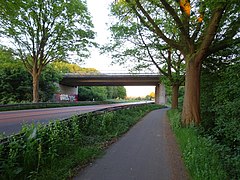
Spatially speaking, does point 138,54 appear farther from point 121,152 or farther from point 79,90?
point 79,90

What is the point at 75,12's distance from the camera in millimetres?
24094

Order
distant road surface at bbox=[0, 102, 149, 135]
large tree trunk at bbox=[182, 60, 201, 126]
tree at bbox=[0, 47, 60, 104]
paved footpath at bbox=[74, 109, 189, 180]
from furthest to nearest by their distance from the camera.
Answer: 1. tree at bbox=[0, 47, 60, 104]
2. large tree trunk at bbox=[182, 60, 201, 126]
3. distant road surface at bbox=[0, 102, 149, 135]
4. paved footpath at bbox=[74, 109, 189, 180]

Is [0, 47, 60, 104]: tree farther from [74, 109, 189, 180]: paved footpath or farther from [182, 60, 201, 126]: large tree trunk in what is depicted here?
[74, 109, 189, 180]: paved footpath

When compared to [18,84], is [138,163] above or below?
below

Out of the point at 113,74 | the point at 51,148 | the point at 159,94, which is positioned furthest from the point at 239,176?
the point at 159,94

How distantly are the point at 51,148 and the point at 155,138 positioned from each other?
5.29 metres

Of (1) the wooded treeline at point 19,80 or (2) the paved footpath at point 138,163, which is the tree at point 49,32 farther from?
(2) the paved footpath at point 138,163

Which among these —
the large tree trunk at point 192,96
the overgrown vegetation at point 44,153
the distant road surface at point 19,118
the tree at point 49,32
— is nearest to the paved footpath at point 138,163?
the overgrown vegetation at point 44,153

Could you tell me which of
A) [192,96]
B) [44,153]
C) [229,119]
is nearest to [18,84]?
[192,96]

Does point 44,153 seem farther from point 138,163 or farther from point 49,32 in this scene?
point 49,32

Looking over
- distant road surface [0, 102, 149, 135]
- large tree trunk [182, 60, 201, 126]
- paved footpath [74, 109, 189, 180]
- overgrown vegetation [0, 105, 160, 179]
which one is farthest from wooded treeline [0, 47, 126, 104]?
paved footpath [74, 109, 189, 180]

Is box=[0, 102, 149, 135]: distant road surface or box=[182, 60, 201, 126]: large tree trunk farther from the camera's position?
box=[182, 60, 201, 126]: large tree trunk

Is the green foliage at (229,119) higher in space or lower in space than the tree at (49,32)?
lower

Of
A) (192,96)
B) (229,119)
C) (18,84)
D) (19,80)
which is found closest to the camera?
(229,119)
